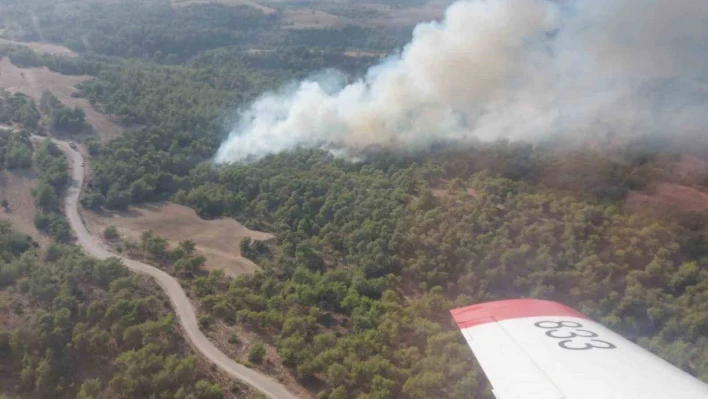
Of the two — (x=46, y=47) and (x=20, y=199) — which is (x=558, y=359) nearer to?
(x=20, y=199)

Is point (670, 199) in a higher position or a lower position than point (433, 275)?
higher

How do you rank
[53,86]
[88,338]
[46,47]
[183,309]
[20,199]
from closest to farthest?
1. [88,338]
2. [183,309]
3. [20,199]
4. [53,86]
5. [46,47]

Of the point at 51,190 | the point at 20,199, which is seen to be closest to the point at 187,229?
the point at 51,190

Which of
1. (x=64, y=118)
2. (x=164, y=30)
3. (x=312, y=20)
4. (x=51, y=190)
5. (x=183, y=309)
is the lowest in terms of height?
(x=183, y=309)

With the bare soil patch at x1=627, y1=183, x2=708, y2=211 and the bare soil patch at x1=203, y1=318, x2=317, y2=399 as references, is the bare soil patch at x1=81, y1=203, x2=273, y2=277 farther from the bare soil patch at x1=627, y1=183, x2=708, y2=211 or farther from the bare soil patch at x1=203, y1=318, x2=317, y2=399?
the bare soil patch at x1=627, y1=183, x2=708, y2=211

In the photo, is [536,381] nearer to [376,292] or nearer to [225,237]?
[376,292]

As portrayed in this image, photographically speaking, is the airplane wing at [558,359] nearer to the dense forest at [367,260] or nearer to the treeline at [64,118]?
the dense forest at [367,260]
